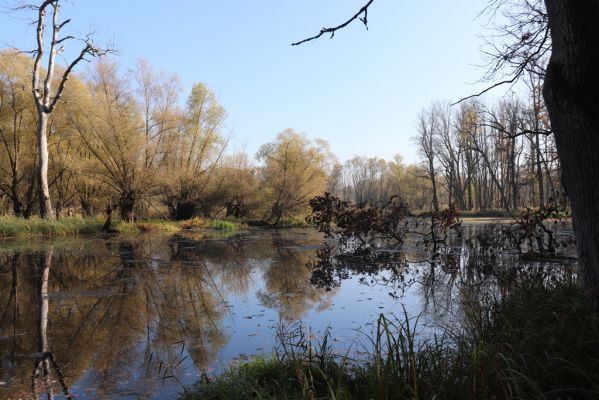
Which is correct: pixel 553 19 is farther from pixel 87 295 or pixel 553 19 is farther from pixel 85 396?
pixel 87 295

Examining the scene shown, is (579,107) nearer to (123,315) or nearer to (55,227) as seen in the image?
(123,315)

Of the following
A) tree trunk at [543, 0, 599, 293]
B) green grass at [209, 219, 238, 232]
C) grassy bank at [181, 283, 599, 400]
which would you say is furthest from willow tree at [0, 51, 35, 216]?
tree trunk at [543, 0, 599, 293]

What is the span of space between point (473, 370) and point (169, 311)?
4.35 m

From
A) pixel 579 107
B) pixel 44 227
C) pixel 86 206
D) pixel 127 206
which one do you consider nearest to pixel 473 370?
pixel 579 107

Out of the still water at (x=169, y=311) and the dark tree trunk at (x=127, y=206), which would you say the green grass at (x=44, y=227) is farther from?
the still water at (x=169, y=311)

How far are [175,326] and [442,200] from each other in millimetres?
82763

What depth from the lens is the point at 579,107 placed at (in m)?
3.60

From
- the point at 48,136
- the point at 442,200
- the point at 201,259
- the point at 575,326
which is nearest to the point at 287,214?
the point at 48,136

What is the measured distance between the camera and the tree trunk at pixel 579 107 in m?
3.57

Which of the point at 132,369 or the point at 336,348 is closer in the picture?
the point at 132,369

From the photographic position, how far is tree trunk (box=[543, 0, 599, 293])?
357cm

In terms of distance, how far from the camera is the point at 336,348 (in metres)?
4.39

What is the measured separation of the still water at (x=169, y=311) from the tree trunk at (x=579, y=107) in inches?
80.7

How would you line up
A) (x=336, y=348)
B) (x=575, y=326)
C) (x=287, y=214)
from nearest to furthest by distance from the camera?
(x=575, y=326), (x=336, y=348), (x=287, y=214)
